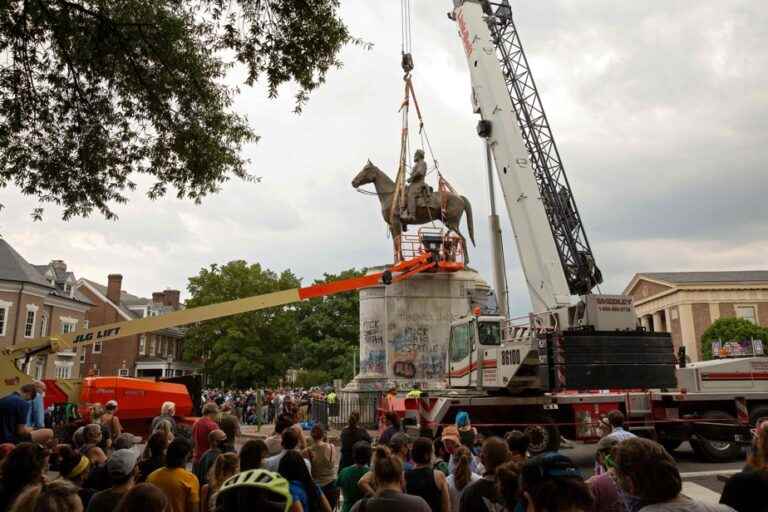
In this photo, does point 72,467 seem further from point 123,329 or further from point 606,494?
point 123,329

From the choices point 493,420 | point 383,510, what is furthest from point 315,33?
point 493,420

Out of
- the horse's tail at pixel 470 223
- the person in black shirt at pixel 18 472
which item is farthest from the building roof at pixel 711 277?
the person in black shirt at pixel 18 472

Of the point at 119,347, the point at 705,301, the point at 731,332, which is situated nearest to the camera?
the point at 731,332

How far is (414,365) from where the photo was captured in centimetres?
2042

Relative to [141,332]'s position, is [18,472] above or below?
below

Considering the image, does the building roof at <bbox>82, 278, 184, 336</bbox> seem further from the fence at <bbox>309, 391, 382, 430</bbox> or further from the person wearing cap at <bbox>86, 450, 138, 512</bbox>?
the person wearing cap at <bbox>86, 450, 138, 512</bbox>

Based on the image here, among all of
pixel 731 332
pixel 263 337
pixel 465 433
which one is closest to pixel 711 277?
pixel 731 332

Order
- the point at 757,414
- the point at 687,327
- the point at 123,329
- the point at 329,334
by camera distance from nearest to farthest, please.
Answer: the point at 123,329 < the point at 757,414 < the point at 329,334 < the point at 687,327

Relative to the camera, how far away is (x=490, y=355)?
13.4 m

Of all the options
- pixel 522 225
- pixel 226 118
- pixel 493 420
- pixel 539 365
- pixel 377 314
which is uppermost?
pixel 226 118

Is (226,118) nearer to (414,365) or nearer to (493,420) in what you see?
(493,420)

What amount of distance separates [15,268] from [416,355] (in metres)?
30.0

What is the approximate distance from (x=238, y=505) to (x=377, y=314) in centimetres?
1851

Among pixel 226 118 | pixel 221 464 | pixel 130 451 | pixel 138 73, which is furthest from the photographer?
pixel 226 118
